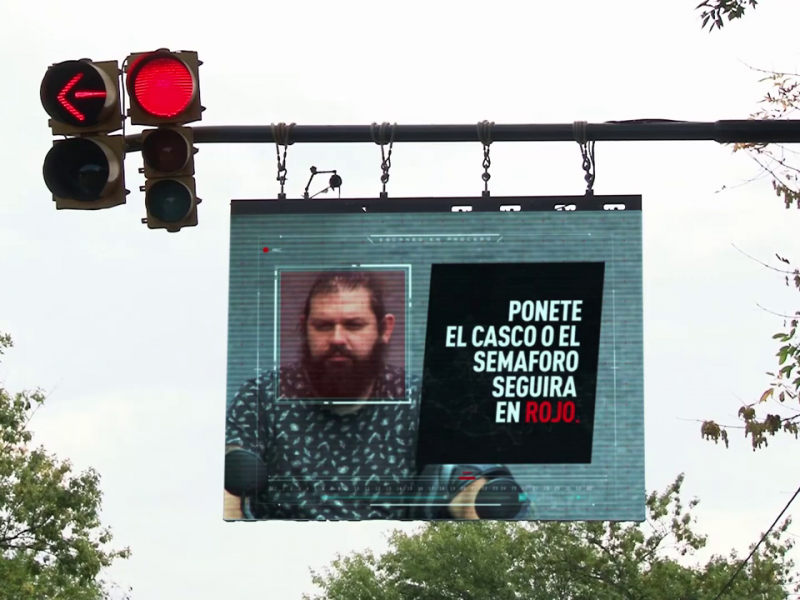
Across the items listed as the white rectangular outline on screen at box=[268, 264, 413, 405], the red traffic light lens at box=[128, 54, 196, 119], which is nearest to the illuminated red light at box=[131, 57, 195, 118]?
the red traffic light lens at box=[128, 54, 196, 119]

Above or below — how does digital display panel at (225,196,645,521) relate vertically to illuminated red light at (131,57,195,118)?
below

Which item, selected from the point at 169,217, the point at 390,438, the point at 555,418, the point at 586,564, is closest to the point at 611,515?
the point at 555,418

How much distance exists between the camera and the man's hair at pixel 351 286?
1062 cm

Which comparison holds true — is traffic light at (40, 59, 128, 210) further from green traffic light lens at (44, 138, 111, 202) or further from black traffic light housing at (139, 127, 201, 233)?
black traffic light housing at (139, 127, 201, 233)

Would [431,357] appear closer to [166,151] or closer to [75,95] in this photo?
[166,151]

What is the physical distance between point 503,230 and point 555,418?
1.43 metres

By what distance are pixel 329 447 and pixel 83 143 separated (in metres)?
3.15

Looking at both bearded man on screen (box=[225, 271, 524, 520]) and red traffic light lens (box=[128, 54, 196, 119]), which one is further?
bearded man on screen (box=[225, 271, 524, 520])

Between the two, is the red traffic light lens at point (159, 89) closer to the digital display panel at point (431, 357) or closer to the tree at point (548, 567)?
the digital display panel at point (431, 357)

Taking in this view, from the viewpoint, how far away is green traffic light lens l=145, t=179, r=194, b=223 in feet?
27.8

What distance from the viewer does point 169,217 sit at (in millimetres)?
8477

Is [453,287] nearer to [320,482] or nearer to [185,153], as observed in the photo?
[320,482]

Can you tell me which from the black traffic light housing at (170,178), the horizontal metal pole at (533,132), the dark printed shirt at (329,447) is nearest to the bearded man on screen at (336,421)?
the dark printed shirt at (329,447)

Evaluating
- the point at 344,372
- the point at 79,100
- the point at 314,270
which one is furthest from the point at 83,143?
the point at 344,372
